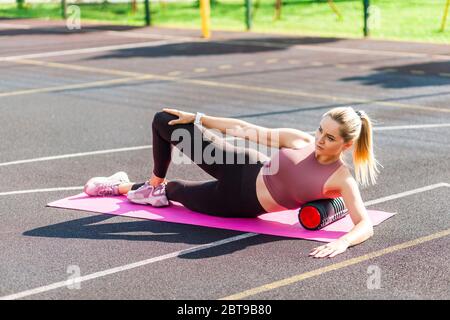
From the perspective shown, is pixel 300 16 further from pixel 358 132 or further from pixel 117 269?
pixel 117 269

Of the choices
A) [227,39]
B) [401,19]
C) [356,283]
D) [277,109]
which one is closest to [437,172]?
[356,283]

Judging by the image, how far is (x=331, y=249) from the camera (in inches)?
258

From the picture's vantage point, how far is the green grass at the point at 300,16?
21453 millimetres

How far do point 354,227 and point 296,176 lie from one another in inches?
23.3

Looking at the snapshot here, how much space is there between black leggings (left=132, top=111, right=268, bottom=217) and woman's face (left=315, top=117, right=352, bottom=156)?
64cm

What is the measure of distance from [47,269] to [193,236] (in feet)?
4.07

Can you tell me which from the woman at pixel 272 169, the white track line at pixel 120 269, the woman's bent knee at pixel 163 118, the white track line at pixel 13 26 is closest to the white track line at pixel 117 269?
the white track line at pixel 120 269

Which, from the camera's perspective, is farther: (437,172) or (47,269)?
(437,172)

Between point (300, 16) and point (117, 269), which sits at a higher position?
point (117, 269)

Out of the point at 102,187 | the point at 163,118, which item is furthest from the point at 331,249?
the point at 102,187

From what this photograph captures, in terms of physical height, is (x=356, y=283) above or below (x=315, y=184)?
below

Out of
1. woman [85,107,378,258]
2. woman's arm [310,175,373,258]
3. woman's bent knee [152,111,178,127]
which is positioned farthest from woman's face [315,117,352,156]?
woman's bent knee [152,111,178,127]

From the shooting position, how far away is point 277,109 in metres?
12.7

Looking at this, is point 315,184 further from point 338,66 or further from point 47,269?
point 338,66
